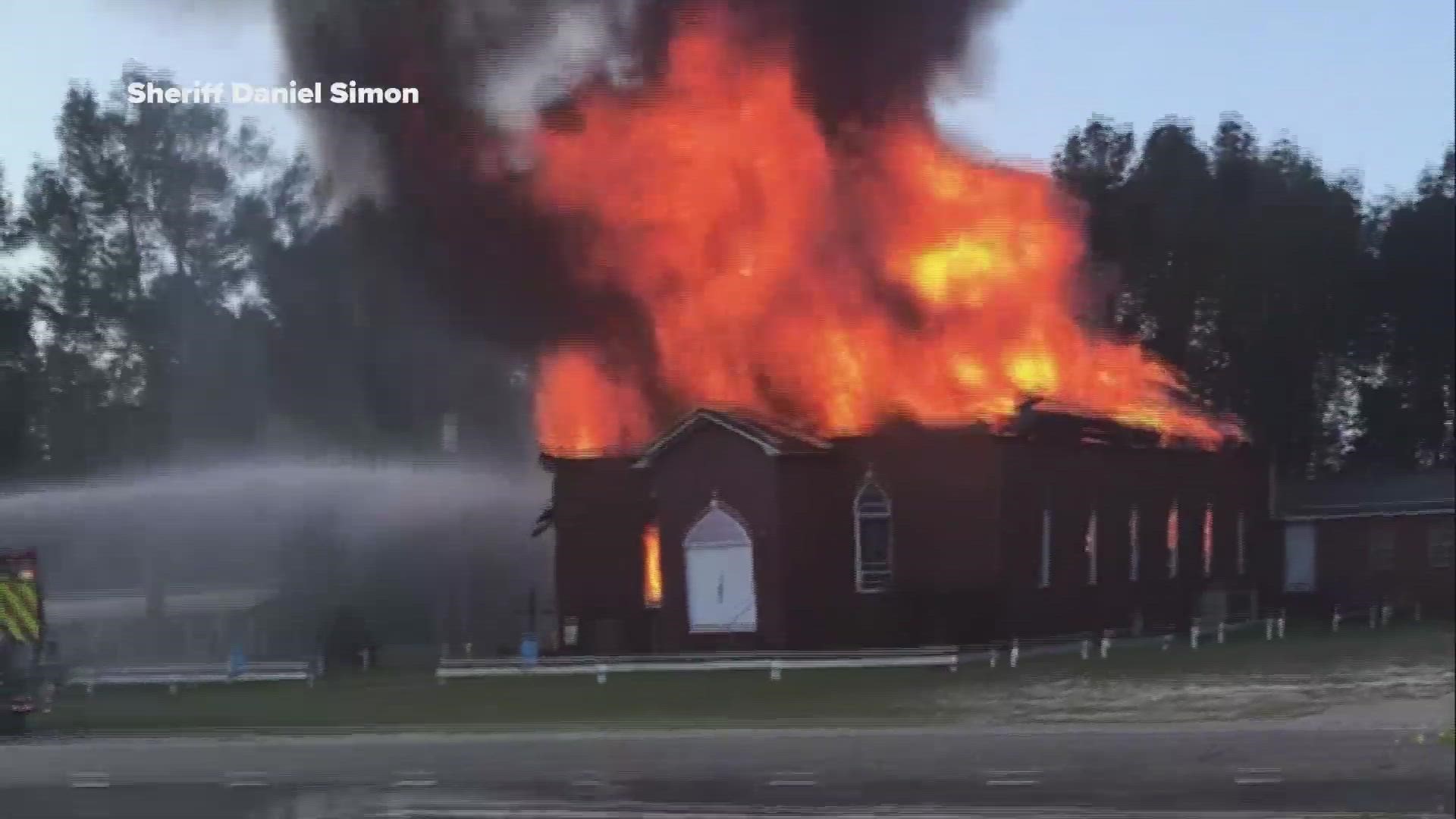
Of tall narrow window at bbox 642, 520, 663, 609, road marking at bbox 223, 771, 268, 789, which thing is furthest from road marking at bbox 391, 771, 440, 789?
tall narrow window at bbox 642, 520, 663, 609

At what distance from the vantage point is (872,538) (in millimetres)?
15312

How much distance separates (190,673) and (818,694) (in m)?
5.51

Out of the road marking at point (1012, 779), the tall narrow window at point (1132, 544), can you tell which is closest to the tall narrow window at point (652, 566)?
the road marking at point (1012, 779)

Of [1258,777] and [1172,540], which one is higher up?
[1172,540]

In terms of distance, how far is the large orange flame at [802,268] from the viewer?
49.9 ft

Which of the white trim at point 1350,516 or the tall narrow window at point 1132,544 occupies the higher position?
the white trim at point 1350,516

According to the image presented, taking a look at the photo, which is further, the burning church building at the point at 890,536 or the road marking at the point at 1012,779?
the burning church building at the point at 890,536

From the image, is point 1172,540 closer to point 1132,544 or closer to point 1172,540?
point 1172,540

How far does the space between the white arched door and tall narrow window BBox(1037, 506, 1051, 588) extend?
2.83 m

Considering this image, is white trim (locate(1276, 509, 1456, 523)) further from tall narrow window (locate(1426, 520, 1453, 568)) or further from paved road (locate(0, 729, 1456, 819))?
paved road (locate(0, 729, 1456, 819))

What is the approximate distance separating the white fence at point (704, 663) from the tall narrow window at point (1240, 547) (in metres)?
2.73

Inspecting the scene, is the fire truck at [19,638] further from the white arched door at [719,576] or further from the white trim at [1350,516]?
the white trim at [1350,516]

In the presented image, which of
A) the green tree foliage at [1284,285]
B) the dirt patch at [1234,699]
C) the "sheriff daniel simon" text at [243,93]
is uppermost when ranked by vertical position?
the "sheriff daniel simon" text at [243,93]

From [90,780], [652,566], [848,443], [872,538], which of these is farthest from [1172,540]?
[90,780]
